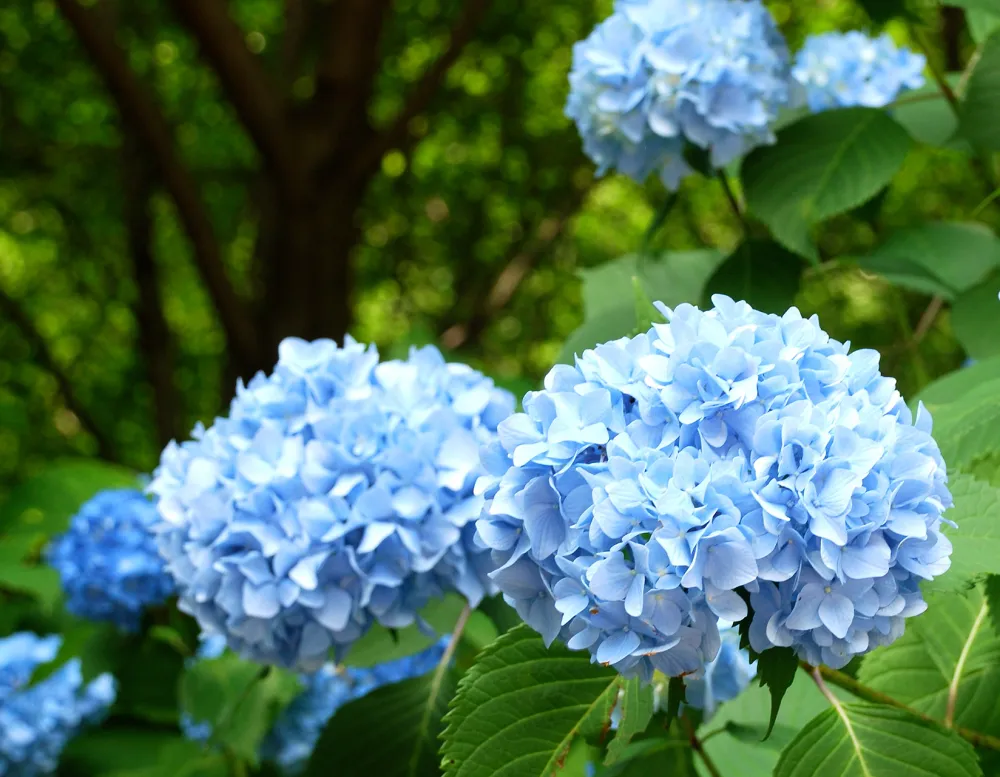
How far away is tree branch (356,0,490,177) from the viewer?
4.17 m

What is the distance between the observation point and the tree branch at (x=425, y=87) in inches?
164

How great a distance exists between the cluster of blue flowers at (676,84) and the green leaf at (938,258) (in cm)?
23

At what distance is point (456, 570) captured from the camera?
3.24ft

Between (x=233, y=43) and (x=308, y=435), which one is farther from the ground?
(x=233, y=43)

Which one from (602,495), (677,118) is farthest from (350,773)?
(677,118)

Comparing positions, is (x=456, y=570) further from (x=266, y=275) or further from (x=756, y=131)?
(x=266, y=275)

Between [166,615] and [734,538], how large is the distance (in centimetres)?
164

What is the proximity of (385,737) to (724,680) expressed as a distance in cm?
35

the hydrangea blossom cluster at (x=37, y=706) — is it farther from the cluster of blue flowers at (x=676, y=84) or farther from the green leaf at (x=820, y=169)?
the green leaf at (x=820, y=169)

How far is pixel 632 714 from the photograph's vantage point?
709mm

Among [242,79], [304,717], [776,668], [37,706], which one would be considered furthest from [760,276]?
[242,79]

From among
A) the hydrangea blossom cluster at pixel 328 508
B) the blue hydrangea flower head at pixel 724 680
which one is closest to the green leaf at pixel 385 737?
the hydrangea blossom cluster at pixel 328 508

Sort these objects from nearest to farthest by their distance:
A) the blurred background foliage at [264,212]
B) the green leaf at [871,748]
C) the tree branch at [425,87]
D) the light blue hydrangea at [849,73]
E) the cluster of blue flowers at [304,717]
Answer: the green leaf at [871,748]
the light blue hydrangea at [849,73]
the cluster of blue flowers at [304,717]
the tree branch at [425,87]
the blurred background foliage at [264,212]

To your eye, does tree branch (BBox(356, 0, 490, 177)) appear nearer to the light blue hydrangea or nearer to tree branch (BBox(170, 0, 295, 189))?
tree branch (BBox(170, 0, 295, 189))
